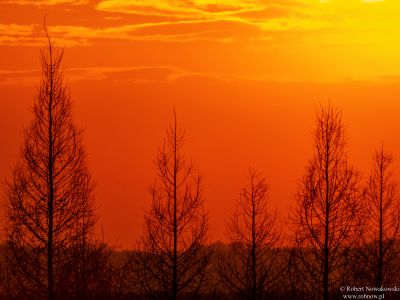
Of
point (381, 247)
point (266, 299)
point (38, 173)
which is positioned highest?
point (38, 173)

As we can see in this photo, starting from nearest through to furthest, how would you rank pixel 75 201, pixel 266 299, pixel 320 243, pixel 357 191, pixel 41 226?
pixel 41 226 → pixel 75 201 → pixel 320 243 → pixel 357 191 → pixel 266 299

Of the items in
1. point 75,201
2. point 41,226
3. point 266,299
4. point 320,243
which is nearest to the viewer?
point 41,226

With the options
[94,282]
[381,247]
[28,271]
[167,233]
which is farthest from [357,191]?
[28,271]

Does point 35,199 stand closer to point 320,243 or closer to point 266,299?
point 320,243

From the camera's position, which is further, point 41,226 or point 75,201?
point 75,201

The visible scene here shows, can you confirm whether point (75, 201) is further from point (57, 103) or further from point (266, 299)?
point (266, 299)

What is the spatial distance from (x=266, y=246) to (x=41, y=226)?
382 inches

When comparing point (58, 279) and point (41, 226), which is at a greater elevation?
point (41, 226)

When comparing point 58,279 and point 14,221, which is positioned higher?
point 14,221

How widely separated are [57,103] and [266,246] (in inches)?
397

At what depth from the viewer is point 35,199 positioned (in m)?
21.9

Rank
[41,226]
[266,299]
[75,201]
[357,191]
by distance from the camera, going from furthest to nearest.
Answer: [266,299]
[357,191]
[75,201]
[41,226]

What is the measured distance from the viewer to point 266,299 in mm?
36938

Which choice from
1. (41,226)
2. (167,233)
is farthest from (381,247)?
(41,226)
